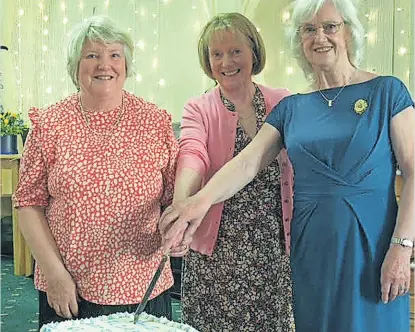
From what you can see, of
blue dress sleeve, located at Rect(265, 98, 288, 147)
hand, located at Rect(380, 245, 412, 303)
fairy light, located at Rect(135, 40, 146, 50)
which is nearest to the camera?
hand, located at Rect(380, 245, 412, 303)

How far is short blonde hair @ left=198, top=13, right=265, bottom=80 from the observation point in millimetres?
1901

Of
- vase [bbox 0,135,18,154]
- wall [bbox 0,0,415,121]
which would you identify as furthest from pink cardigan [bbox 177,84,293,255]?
vase [bbox 0,135,18,154]

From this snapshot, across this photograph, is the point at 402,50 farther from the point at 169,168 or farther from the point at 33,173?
the point at 33,173

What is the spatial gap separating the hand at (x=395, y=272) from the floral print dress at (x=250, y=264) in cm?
46

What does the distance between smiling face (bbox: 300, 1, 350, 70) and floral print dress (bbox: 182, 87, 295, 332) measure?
1.19 feet

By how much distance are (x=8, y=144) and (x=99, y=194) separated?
3.21m

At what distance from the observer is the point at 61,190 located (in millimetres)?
1529

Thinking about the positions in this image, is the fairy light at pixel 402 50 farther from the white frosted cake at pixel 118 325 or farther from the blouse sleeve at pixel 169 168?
the white frosted cake at pixel 118 325

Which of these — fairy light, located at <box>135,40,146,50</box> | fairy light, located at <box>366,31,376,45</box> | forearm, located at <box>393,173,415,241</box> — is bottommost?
forearm, located at <box>393,173,415,241</box>

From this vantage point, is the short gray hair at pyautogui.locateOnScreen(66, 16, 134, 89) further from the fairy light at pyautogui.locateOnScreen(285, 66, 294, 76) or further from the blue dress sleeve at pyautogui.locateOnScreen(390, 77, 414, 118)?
the fairy light at pyautogui.locateOnScreen(285, 66, 294, 76)

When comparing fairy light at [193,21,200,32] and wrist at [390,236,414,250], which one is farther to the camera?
fairy light at [193,21,200,32]

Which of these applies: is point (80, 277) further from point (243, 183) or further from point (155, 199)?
point (243, 183)

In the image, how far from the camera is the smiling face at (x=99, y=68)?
1.59m

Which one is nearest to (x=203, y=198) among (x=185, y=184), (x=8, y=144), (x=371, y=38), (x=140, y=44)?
(x=185, y=184)
